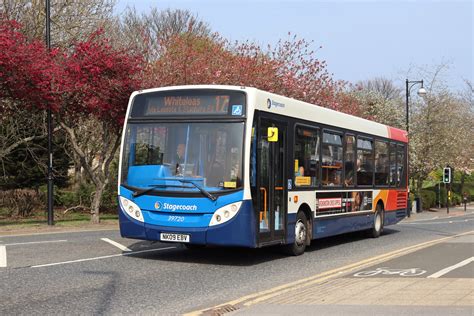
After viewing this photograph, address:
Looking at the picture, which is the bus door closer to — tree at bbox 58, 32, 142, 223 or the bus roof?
the bus roof

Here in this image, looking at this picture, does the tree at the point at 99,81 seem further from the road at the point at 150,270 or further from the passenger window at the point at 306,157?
the passenger window at the point at 306,157

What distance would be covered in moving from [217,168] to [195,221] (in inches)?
39.0

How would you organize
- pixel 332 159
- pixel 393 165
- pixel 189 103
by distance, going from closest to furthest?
pixel 189 103 → pixel 332 159 → pixel 393 165

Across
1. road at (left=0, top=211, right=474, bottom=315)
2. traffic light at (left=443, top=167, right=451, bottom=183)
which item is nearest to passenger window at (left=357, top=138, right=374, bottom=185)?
road at (left=0, top=211, right=474, bottom=315)

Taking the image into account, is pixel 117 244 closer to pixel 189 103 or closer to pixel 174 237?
pixel 174 237

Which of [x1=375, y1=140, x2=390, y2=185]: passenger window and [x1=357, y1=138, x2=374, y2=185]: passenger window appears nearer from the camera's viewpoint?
[x1=357, y1=138, x2=374, y2=185]: passenger window

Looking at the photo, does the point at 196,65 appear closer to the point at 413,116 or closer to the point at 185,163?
the point at 185,163

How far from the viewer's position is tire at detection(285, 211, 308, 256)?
1223 centimetres

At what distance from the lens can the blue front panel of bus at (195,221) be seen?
1020 cm

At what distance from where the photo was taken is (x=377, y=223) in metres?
17.5

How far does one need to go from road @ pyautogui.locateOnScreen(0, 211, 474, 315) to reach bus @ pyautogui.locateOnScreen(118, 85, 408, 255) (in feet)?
2.05

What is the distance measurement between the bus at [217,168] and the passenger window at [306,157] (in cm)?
2

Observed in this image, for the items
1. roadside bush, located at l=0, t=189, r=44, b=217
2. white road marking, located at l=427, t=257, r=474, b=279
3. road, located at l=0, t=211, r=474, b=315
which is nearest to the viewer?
road, located at l=0, t=211, r=474, b=315

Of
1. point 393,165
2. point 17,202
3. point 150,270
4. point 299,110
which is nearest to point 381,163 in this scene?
point 393,165
